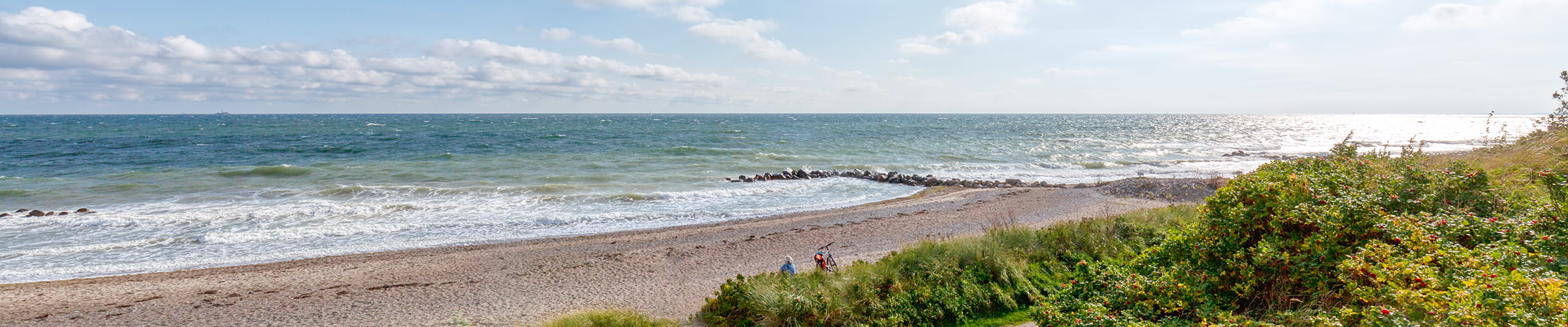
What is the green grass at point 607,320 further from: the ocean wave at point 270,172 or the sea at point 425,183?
the ocean wave at point 270,172

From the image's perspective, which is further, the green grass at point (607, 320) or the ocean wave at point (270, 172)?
the ocean wave at point (270, 172)

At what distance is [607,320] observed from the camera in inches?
317

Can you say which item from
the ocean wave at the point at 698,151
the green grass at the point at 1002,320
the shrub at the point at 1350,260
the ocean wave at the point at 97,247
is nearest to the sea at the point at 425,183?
the ocean wave at the point at 97,247

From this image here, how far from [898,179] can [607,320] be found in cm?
2239

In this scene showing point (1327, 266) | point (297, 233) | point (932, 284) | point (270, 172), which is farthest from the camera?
point (270, 172)

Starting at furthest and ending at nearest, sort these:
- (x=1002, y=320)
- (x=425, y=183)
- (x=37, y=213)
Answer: (x=425, y=183) → (x=37, y=213) → (x=1002, y=320)

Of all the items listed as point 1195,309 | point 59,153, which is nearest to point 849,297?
point 1195,309

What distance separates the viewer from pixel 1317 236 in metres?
4.66

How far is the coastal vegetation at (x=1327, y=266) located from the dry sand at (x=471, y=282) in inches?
145

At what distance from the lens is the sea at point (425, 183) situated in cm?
1551

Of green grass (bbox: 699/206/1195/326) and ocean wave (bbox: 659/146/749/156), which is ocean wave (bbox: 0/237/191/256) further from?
ocean wave (bbox: 659/146/749/156)

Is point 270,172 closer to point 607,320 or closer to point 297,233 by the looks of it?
point 297,233

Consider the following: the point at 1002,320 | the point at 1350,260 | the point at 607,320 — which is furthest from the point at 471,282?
the point at 1350,260

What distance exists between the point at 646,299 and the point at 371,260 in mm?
7025
